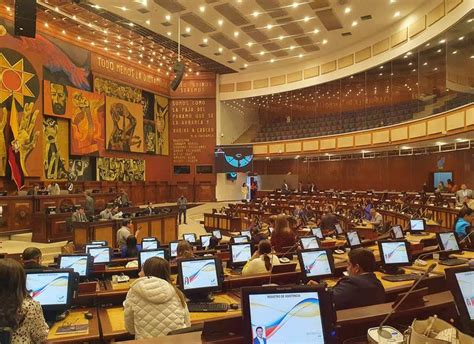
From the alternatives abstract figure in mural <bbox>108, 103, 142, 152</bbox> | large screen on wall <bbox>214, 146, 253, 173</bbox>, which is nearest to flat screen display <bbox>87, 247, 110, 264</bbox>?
abstract figure in mural <bbox>108, 103, 142, 152</bbox>

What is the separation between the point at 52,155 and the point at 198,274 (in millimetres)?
13984

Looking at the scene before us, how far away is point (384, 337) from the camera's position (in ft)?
6.65

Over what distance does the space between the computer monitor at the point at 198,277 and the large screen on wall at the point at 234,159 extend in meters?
18.9

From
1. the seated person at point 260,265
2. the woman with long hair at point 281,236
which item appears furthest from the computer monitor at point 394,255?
the woman with long hair at point 281,236

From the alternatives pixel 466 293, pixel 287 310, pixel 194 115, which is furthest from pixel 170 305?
pixel 194 115

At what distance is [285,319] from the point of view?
7.03 feet

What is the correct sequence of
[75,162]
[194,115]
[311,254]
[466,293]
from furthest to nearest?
[194,115] → [75,162] → [311,254] → [466,293]

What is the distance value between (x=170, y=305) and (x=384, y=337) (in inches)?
68.1

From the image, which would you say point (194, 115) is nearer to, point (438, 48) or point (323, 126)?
point (323, 126)

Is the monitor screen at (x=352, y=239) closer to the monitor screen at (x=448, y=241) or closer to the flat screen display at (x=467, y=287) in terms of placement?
the monitor screen at (x=448, y=241)

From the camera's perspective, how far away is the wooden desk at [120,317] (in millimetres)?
3408

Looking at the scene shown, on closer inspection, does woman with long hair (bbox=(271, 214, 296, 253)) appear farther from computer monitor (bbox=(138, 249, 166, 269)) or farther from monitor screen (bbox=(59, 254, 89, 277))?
monitor screen (bbox=(59, 254, 89, 277))

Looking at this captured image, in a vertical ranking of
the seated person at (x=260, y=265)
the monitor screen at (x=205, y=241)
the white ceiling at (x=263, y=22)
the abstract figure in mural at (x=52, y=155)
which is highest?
the white ceiling at (x=263, y=22)

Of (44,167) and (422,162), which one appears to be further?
(422,162)
